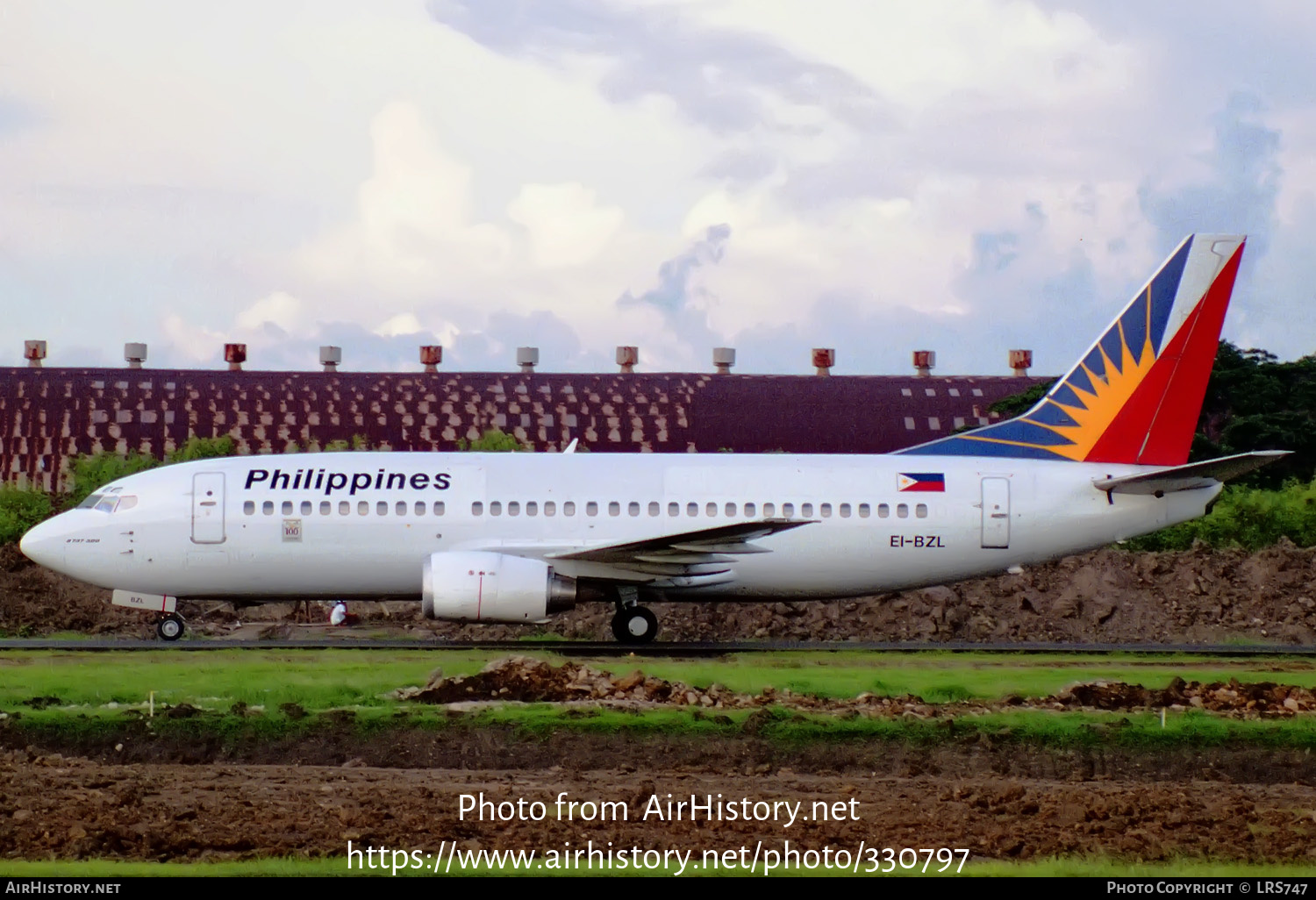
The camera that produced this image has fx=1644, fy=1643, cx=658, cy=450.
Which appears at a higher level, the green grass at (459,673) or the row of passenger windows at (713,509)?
the row of passenger windows at (713,509)

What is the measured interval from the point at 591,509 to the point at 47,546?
8.77 m

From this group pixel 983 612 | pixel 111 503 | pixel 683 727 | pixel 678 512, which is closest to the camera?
pixel 683 727

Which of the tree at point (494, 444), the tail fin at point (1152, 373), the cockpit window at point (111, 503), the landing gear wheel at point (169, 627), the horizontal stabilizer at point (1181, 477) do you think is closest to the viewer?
the horizontal stabilizer at point (1181, 477)

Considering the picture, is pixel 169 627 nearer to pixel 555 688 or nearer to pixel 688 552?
pixel 688 552

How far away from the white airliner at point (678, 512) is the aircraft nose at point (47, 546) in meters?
0.03

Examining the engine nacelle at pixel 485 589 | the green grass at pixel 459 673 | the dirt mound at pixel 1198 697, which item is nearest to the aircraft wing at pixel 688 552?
the engine nacelle at pixel 485 589

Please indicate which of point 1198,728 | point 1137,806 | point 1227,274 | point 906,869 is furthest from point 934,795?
point 1227,274

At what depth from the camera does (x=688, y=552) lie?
26.2 metres

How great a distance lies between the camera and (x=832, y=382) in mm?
53031

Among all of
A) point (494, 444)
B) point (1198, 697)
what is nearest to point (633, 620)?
point (1198, 697)

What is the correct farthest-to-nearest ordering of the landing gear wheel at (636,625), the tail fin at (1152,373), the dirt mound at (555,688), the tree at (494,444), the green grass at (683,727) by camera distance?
the tree at (494,444) → the tail fin at (1152,373) → the landing gear wheel at (636,625) → the dirt mound at (555,688) → the green grass at (683,727)

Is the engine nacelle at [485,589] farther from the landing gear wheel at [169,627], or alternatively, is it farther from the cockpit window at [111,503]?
the cockpit window at [111,503]

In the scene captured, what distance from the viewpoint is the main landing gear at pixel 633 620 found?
27.0m

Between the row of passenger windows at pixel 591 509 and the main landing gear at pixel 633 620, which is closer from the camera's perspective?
the row of passenger windows at pixel 591 509
